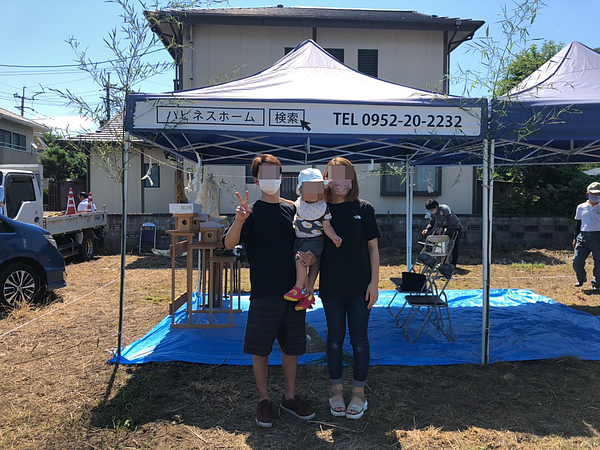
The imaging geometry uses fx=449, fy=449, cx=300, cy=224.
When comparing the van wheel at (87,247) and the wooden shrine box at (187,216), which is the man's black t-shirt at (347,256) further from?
the van wheel at (87,247)

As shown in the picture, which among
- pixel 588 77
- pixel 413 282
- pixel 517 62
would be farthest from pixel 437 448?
pixel 588 77

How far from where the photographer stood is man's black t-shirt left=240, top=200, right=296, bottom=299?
9.30ft

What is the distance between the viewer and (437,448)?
2752mm

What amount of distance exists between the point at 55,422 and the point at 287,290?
185 cm

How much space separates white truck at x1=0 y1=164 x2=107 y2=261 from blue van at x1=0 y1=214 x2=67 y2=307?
1912 millimetres

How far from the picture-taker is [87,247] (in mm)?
10625

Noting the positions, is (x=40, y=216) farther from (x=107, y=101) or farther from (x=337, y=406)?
(x=337, y=406)

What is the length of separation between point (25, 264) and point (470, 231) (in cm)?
1028

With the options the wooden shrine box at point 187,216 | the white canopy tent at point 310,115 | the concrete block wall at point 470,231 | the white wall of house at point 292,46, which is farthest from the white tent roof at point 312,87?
the white wall of house at point 292,46

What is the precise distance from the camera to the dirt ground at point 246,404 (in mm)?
2844

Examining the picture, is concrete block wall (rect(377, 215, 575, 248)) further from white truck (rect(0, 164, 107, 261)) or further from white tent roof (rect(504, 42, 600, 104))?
white truck (rect(0, 164, 107, 261))

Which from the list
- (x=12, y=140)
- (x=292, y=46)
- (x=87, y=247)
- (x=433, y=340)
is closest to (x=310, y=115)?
(x=433, y=340)

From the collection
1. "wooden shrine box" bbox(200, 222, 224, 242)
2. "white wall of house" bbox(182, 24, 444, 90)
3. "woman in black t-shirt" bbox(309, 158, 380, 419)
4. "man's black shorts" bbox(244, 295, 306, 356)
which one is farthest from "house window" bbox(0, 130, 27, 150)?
"woman in black t-shirt" bbox(309, 158, 380, 419)

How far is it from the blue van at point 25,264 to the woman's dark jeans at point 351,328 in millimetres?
4740
